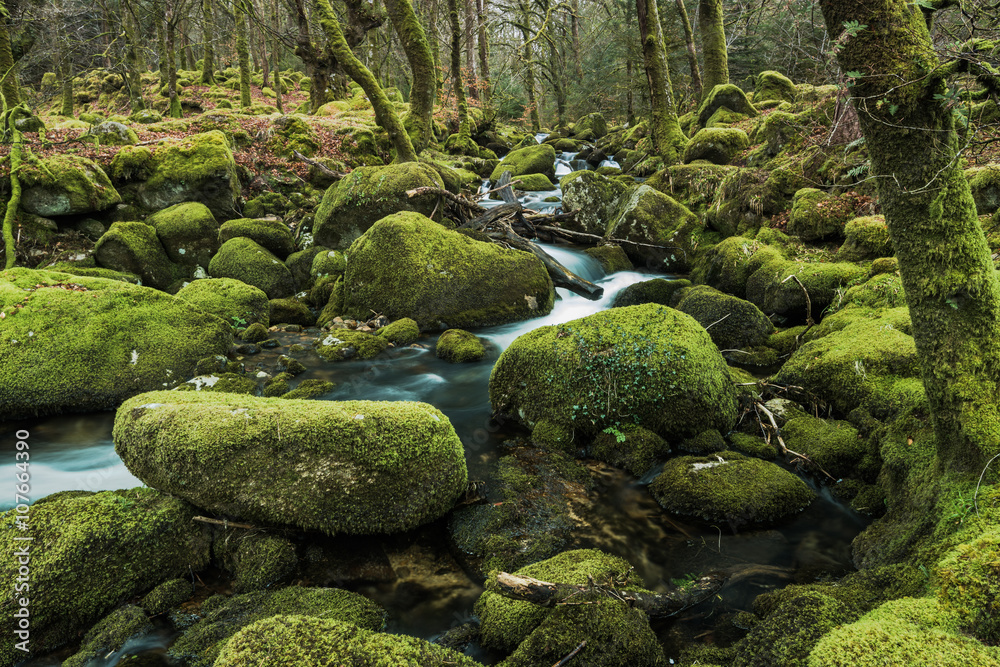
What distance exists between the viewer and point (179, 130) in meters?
17.2

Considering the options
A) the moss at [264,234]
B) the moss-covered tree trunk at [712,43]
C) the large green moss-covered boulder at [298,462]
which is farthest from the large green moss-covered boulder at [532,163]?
the large green moss-covered boulder at [298,462]

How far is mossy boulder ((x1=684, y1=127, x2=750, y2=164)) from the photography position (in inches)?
563

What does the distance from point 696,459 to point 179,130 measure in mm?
19667

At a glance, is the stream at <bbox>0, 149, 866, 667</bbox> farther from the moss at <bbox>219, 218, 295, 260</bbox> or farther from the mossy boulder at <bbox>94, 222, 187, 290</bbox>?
the moss at <bbox>219, 218, 295, 260</bbox>

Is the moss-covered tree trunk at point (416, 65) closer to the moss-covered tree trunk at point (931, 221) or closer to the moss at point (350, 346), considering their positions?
the moss at point (350, 346)

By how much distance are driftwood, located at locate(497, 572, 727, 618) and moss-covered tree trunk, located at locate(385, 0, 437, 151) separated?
14076 mm

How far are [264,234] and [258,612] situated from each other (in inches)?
386

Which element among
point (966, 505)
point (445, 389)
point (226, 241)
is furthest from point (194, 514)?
point (226, 241)

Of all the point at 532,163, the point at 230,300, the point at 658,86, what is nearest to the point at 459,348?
the point at 230,300

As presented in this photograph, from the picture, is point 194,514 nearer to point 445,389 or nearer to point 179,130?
point 445,389

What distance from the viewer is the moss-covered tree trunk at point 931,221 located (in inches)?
101

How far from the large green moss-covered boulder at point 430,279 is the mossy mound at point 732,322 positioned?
316cm

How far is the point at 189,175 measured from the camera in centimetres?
1212

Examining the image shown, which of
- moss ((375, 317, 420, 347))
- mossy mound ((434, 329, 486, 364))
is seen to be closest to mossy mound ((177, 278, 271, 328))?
moss ((375, 317, 420, 347))
